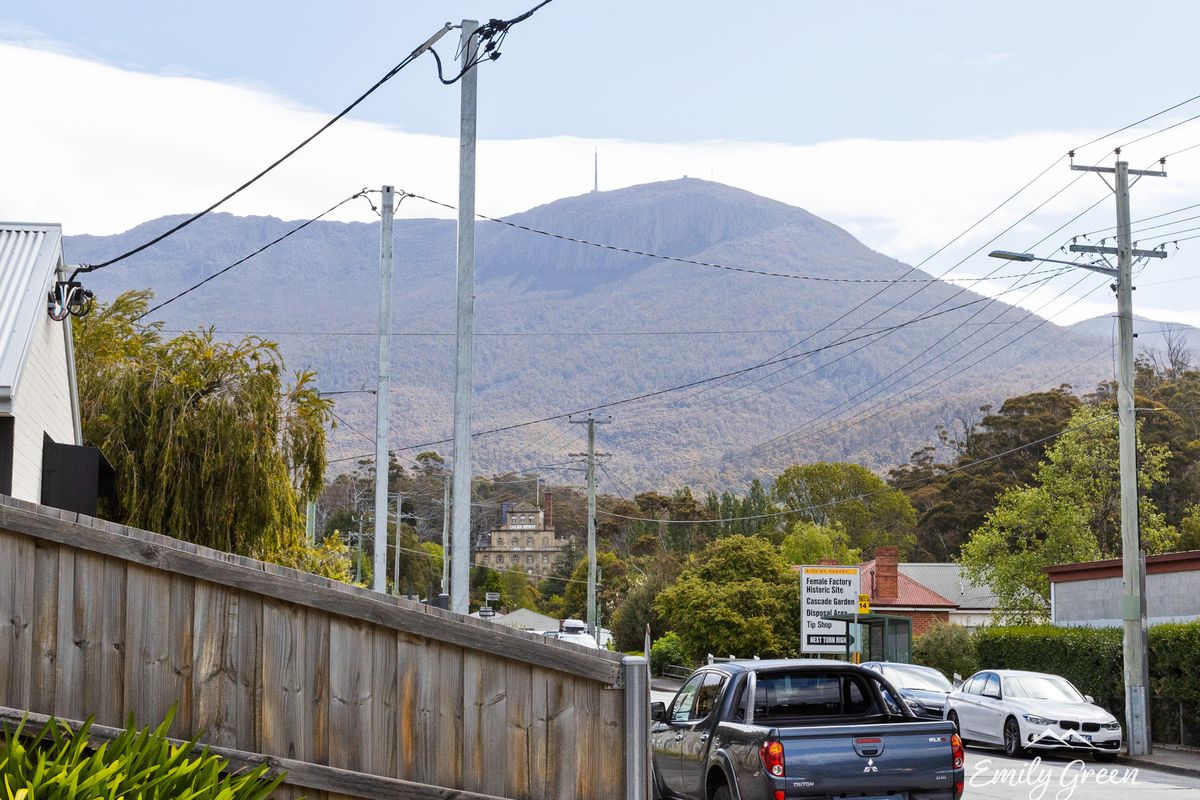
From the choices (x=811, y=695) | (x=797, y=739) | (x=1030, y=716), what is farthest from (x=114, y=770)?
(x=1030, y=716)

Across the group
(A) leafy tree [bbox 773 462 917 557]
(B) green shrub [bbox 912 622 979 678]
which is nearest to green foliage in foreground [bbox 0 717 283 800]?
(B) green shrub [bbox 912 622 979 678]

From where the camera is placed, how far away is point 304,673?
7.05m

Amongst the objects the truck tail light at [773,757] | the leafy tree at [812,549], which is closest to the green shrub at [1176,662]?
the truck tail light at [773,757]

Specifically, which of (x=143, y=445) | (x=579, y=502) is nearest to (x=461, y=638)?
(x=143, y=445)

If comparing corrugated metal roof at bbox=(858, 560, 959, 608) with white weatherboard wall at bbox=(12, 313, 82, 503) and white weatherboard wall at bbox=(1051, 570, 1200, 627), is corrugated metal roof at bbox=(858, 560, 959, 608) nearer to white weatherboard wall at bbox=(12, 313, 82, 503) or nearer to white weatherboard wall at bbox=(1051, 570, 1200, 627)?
white weatherboard wall at bbox=(1051, 570, 1200, 627)

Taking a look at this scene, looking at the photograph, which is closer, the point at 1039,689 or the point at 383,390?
the point at 1039,689

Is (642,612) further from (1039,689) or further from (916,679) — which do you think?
(1039,689)

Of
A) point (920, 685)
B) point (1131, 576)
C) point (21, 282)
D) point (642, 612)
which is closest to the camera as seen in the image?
point (21, 282)

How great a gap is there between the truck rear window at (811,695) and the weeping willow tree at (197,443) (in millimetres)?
13010

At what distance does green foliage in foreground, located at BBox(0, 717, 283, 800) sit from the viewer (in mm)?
5980

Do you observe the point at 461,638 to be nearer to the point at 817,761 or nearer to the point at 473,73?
the point at 817,761

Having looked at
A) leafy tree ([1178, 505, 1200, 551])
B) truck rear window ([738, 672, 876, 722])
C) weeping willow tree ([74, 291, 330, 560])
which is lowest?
truck rear window ([738, 672, 876, 722])

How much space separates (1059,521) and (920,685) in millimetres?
23844

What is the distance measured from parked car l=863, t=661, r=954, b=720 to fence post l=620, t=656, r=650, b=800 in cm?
1927
